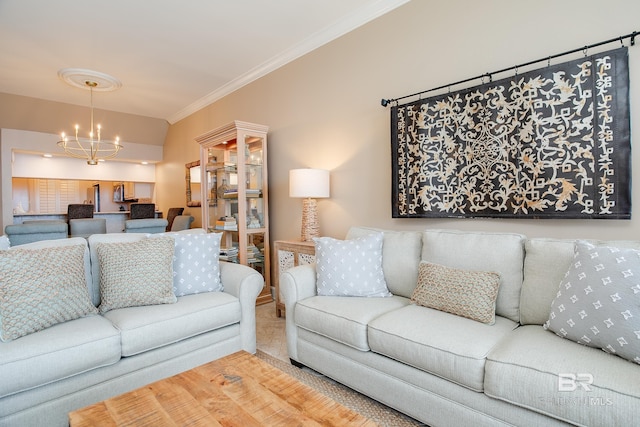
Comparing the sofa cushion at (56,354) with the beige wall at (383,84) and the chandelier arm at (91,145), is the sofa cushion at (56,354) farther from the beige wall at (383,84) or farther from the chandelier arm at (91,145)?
the chandelier arm at (91,145)

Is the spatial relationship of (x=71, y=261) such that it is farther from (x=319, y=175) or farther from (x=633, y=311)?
(x=633, y=311)

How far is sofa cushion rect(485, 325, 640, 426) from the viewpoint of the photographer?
3.54 ft

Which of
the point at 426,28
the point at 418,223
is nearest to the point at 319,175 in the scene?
the point at 418,223

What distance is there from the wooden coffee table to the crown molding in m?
2.81

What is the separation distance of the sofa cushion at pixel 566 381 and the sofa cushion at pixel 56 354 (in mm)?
1802

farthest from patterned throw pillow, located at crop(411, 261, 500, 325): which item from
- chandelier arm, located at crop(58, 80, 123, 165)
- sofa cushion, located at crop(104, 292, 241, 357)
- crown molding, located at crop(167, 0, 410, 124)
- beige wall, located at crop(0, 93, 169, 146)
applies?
beige wall, located at crop(0, 93, 169, 146)

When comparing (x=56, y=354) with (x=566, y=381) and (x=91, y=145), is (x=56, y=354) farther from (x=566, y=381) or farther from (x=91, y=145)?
(x=91, y=145)

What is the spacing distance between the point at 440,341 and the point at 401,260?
805 millimetres

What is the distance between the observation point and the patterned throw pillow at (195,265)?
2.35m

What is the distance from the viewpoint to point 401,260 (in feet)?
7.45

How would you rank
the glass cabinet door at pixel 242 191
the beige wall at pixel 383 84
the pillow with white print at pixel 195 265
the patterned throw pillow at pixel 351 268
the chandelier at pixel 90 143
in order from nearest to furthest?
the beige wall at pixel 383 84
the patterned throw pillow at pixel 351 268
the pillow with white print at pixel 195 265
the glass cabinet door at pixel 242 191
the chandelier at pixel 90 143

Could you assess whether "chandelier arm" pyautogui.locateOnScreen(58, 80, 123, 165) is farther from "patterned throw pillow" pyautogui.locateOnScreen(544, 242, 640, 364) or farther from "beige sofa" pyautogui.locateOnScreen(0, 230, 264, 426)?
"patterned throw pillow" pyautogui.locateOnScreen(544, 242, 640, 364)

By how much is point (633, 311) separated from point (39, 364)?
2.47 m

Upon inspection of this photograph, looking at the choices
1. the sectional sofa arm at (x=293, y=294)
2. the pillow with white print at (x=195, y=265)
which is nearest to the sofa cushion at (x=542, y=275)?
the sectional sofa arm at (x=293, y=294)
